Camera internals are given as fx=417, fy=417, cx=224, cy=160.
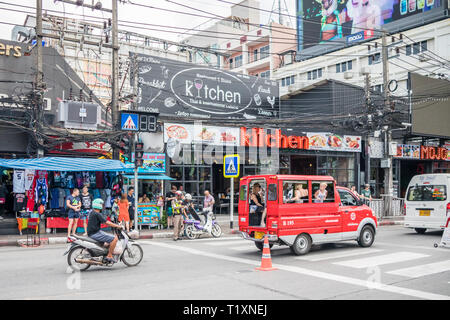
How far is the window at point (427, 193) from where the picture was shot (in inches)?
597

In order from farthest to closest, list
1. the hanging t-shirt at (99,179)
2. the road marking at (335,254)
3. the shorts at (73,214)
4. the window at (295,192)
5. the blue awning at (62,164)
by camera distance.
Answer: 1. the hanging t-shirt at (99,179)
2. the blue awning at (62,164)
3. the shorts at (73,214)
4. the window at (295,192)
5. the road marking at (335,254)

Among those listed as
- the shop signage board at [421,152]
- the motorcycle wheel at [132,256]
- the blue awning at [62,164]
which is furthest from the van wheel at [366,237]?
the shop signage board at [421,152]

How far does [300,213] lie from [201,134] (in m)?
Answer: 10.9

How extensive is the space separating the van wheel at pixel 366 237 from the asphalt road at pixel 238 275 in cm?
22

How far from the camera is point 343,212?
39.6 ft

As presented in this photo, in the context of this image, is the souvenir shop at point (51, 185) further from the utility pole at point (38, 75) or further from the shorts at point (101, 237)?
the shorts at point (101, 237)

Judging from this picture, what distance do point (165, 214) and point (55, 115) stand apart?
24.1ft

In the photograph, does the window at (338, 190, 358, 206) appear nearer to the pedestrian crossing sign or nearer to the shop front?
the pedestrian crossing sign

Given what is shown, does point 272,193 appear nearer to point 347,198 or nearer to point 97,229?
point 347,198

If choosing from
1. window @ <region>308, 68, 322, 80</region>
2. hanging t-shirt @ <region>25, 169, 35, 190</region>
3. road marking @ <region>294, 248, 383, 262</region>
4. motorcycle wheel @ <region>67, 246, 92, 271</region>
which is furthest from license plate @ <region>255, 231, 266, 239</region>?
window @ <region>308, 68, 322, 80</region>

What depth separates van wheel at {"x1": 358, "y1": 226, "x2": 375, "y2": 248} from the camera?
41.0 ft

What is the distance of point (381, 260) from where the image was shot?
33.6 ft

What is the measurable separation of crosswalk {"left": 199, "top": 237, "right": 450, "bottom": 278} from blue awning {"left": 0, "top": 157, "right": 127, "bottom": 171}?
5.81 m
